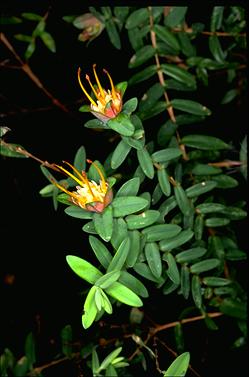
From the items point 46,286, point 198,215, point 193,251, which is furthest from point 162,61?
point 46,286

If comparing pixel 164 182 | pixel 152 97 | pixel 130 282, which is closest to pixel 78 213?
pixel 130 282

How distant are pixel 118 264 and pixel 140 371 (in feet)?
2.67

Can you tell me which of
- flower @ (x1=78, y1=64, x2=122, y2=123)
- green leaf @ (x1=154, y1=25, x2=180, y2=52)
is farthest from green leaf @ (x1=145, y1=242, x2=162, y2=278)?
green leaf @ (x1=154, y1=25, x2=180, y2=52)

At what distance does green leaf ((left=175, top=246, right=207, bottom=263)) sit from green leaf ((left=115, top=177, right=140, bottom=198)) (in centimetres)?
30

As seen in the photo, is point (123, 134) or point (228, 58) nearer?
point (123, 134)

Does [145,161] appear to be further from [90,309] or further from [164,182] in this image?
[90,309]

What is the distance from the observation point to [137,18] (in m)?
1.76

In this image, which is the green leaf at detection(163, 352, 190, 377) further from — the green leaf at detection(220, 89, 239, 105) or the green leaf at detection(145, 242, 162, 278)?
the green leaf at detection(220, 89, 239, 105)

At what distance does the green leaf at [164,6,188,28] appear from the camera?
5.83 ft

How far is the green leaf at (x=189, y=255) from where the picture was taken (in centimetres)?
145

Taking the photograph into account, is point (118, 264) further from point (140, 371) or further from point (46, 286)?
point (46, 286)

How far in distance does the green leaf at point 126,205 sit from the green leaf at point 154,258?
151mm

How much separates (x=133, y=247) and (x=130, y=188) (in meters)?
0.13

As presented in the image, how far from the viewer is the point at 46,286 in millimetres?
2168
